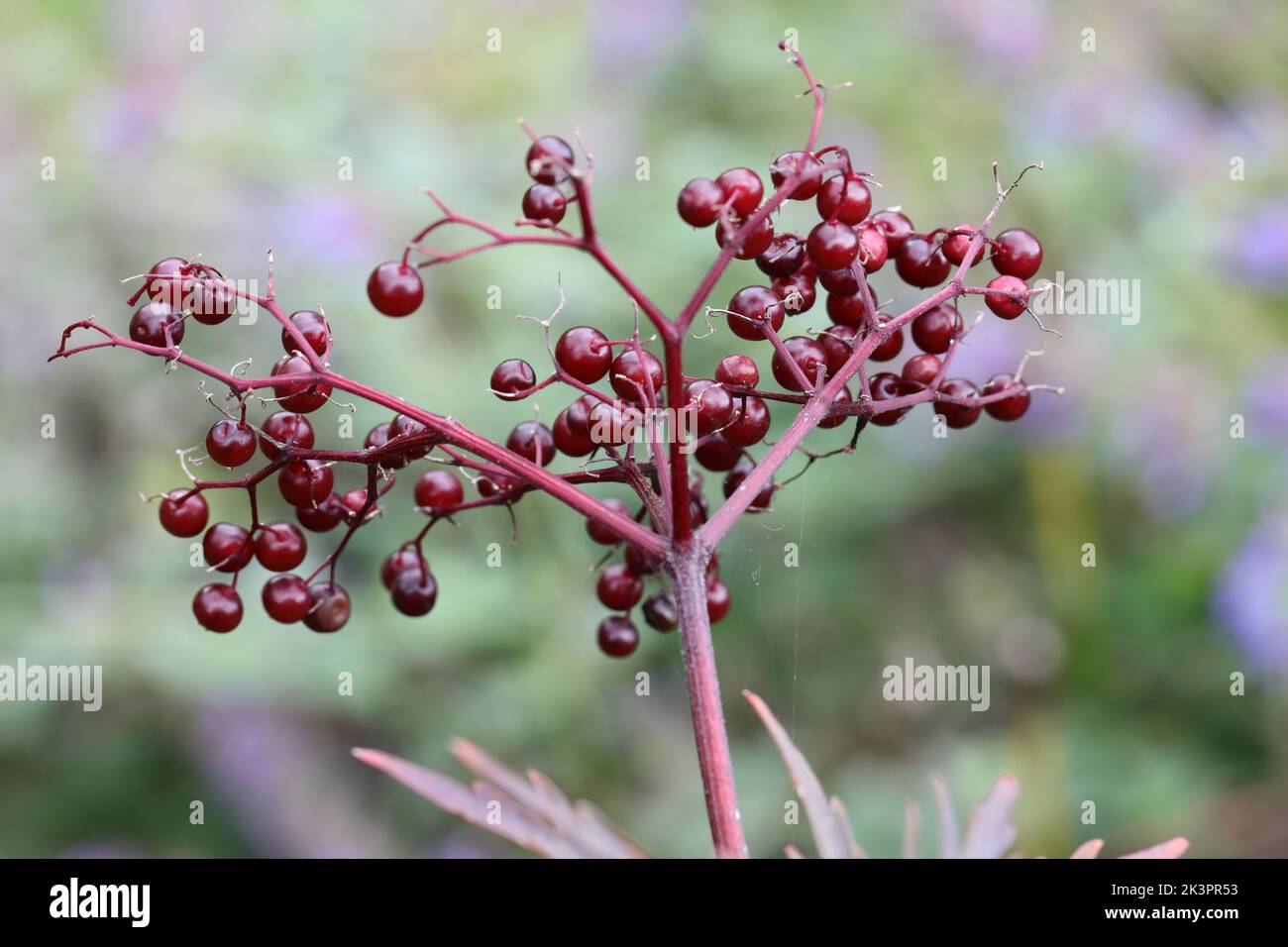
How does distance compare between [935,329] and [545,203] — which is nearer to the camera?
[545,203]

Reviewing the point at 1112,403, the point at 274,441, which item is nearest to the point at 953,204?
the point at 1112,403

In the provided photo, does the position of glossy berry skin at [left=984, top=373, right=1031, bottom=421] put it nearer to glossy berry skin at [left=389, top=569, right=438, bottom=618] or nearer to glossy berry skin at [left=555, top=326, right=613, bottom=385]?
glossy berry skin at [left=555, top=326, right=613, bottom=385]

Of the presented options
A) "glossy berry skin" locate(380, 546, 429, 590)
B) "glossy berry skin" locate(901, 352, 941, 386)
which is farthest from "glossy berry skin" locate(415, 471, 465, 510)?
"glossy berry skin" locate(901, 352, 941, 386)

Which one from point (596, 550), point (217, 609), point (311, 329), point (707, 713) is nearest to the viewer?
point (707, 713)

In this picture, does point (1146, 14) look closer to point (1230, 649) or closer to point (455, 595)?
point (1230, 649)

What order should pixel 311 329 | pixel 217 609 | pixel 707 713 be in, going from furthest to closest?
pixel 217 609 → pixel 311 329 → pixel 707 713

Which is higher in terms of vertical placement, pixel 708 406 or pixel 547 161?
pixel 547 161

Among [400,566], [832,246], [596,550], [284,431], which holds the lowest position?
[596,550]

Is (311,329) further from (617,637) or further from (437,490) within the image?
(617,637)

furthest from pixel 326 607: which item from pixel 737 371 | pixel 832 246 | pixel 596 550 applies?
pixel 596 550
